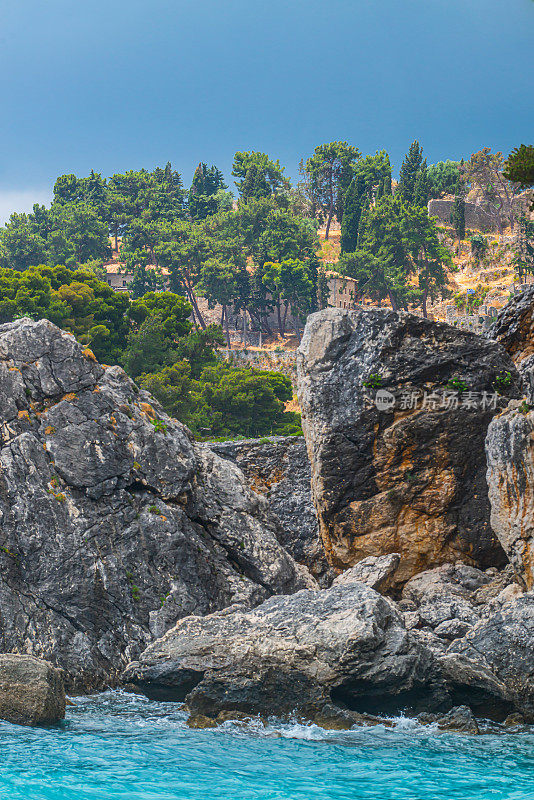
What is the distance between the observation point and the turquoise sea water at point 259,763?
11258mm

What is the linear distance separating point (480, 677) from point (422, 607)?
147 inches

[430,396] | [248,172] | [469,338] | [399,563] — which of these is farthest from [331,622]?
[248,172]

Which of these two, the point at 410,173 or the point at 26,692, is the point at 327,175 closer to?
the point at 410,173

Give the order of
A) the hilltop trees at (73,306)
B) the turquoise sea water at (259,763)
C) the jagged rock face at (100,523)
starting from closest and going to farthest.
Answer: the turquoise sea water at (259,763)
the jagged rock face at (100,523)
the hilltop trees at (73,306)

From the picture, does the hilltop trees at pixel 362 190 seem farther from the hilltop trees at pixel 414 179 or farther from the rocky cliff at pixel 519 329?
the rocky cliff at pixel 519 329

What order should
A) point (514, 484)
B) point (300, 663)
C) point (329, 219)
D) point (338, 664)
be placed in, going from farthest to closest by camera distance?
point (329, 219), point (514, 484), point (300, 663), point (338, 664)

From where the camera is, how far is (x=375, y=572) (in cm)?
1858

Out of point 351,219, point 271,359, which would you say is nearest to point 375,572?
point 271,359

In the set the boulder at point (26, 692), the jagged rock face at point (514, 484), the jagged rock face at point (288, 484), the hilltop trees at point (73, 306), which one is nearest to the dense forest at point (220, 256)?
the hilltop trees at point (73, 306)

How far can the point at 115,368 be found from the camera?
20.6 m

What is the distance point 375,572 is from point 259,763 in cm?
713

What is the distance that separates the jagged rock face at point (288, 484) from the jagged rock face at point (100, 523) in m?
2.82

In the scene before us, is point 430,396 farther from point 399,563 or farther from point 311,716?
point 311,716

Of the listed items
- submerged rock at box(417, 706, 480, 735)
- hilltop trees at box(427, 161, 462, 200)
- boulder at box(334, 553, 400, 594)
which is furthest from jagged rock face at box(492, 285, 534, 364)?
hilltop trees at box(427, 161, 462, 200)
